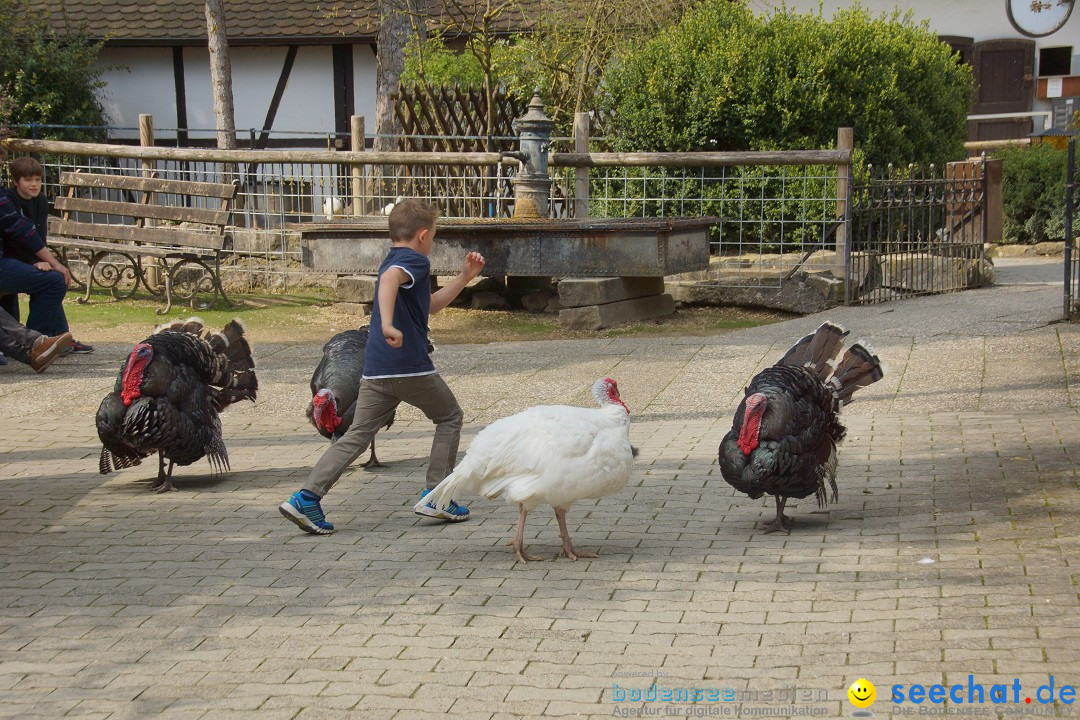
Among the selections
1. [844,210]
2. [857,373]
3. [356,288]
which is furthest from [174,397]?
[844,210]

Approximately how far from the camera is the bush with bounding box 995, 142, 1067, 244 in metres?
18.5

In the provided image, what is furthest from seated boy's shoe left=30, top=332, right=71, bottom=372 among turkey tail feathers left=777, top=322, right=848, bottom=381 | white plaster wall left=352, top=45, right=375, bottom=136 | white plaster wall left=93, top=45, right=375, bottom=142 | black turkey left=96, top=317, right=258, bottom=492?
white plaster wall left=352, top=45, right=375, bottom=136

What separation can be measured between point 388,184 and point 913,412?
9703 millimetres

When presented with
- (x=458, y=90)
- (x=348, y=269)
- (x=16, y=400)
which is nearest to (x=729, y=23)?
(x=458, y=90)

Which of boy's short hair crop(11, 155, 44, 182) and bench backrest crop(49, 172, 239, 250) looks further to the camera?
bench backrest crop(49, 172, 239, 250)

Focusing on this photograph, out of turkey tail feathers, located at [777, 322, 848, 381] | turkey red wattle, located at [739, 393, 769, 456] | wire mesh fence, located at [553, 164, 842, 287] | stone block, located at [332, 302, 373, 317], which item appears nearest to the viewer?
turkey red wattle, located at [739, 393, 769, 456]

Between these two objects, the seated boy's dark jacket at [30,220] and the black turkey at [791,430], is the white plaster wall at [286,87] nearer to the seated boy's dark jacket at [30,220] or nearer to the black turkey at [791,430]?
the seated boy's dark jacket at [30,220]

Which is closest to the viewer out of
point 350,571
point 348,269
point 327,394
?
point 350,571

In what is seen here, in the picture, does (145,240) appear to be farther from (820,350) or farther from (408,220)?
(820,350)

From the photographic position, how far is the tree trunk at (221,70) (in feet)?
63.8

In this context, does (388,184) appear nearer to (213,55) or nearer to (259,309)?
(259,309)

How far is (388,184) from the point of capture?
16.5 metres

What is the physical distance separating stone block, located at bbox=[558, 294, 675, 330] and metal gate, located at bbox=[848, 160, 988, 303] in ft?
7.53

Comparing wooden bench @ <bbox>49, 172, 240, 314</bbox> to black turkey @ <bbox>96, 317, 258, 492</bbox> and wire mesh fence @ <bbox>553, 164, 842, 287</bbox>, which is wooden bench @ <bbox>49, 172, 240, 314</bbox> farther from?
black turkey @ <bbox>96, 317, 258, 492</bbox>
